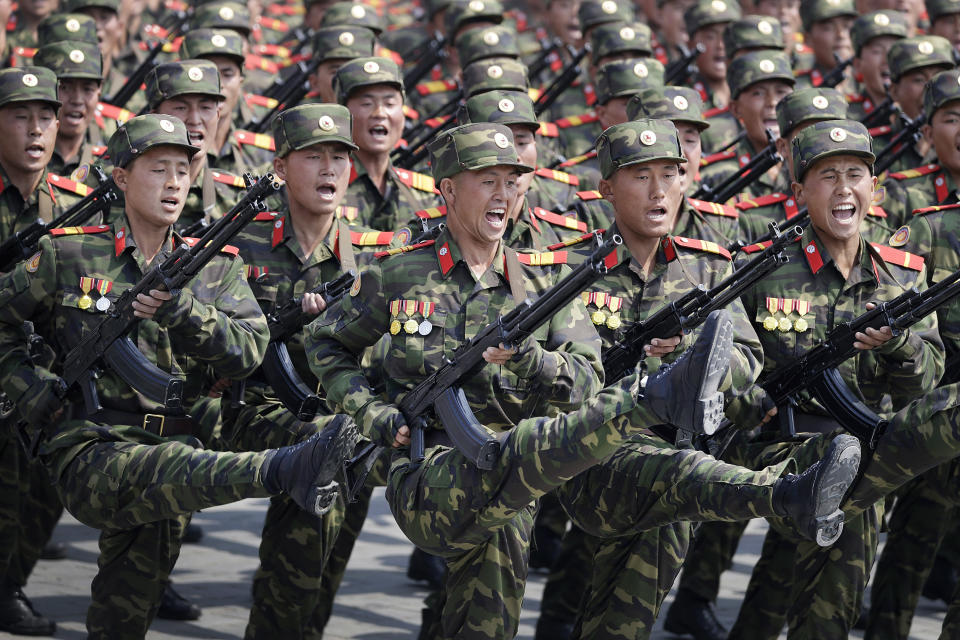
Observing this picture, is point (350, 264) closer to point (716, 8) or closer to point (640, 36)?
point (640, 36)

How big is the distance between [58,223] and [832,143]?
4.04 m

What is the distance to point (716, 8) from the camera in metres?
13.9

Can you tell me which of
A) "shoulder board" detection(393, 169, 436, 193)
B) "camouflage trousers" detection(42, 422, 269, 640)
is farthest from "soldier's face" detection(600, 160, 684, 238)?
"shoulder board" detection(393, 169, 436, 193)

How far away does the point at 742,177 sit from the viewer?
10.7m

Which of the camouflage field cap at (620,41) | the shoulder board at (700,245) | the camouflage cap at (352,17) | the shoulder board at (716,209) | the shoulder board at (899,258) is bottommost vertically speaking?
the shoulder board at (700,245)

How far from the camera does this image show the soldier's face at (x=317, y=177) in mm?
8922

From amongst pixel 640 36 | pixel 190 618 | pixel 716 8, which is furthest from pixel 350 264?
pixel 716 8

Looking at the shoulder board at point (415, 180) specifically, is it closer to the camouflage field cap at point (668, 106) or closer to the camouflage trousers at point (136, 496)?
the camouflage field cap at point (668, 106)

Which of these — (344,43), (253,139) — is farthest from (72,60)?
(344,43)

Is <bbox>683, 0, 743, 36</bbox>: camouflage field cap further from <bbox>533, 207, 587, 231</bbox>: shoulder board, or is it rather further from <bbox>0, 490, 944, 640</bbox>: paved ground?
<bbox>533, 207, 587, 231</bbox>: shoulder board

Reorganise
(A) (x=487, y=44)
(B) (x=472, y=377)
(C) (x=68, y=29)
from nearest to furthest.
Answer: (B) (x=472, y=377), (C) (x=68, y=29), (A) (x=487, y=44)

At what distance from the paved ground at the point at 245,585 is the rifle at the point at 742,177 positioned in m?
2.42

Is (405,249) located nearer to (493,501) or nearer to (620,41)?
(493,501)

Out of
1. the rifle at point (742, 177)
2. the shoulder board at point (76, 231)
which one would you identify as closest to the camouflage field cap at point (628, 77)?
the rifle at point (742, 177)
